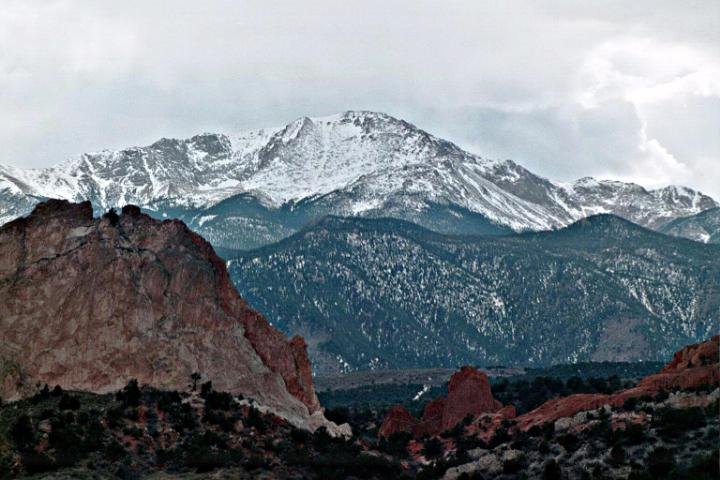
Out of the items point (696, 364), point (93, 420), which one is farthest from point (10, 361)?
point (696, 364)

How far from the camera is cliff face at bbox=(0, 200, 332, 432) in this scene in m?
135

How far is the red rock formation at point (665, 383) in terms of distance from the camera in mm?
145625

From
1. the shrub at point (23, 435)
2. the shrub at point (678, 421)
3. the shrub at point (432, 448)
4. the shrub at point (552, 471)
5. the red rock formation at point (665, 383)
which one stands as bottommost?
the shrub at point (552, 471)

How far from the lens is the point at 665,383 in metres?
152

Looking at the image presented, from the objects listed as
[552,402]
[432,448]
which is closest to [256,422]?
[432,448]

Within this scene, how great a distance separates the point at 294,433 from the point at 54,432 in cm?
2565

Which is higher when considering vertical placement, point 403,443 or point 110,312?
point 110,312

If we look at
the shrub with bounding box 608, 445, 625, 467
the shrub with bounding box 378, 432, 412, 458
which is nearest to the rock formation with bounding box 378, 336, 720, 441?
the shrub with bounding box 378, 432, 412, 458

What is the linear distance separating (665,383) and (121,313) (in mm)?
59018

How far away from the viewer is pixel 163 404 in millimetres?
129250

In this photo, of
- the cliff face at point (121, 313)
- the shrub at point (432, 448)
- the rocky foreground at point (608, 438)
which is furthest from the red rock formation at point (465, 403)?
the cliff face at point (121, 313)

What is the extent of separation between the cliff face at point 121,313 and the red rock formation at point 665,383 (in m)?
29.4

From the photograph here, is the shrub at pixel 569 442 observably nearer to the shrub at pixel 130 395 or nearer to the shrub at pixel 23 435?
the shrub at pixel 130 395

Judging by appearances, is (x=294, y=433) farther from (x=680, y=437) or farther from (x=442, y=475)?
(x=680, y=437)
